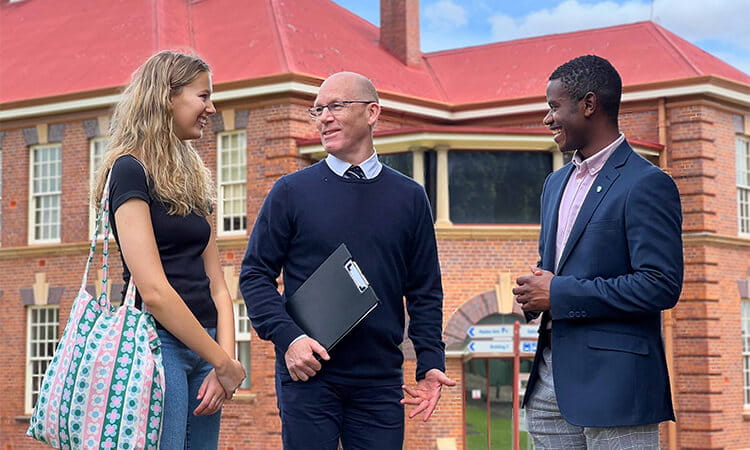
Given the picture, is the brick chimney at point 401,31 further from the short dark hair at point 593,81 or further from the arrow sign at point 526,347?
the short dark hair at point 593,81

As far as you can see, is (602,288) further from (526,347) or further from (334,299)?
(526,347)

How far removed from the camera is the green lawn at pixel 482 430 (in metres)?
20.0

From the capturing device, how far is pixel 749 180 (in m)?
22.6

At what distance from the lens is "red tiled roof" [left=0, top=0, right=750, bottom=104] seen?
72.4ft

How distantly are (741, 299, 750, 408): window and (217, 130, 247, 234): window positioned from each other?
10.4m

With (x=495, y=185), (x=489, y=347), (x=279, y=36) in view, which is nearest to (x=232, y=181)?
(x=279, y=36)

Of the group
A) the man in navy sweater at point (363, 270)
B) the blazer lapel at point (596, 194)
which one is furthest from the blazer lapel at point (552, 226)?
the man in navy sweater at point (363, 270)

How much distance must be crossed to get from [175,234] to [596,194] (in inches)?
62.4

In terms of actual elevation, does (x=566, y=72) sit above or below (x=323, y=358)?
above

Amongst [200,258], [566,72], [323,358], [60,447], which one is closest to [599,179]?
[566,72]

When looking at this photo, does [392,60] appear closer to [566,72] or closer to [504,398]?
[504,398]

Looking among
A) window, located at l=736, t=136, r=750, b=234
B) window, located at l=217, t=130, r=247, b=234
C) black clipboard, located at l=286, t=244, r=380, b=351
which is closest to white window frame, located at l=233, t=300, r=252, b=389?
window, located at l=217, t=130, r=247, b=234

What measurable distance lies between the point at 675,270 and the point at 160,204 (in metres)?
1.90

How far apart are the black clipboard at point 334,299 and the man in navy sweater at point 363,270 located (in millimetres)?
72
